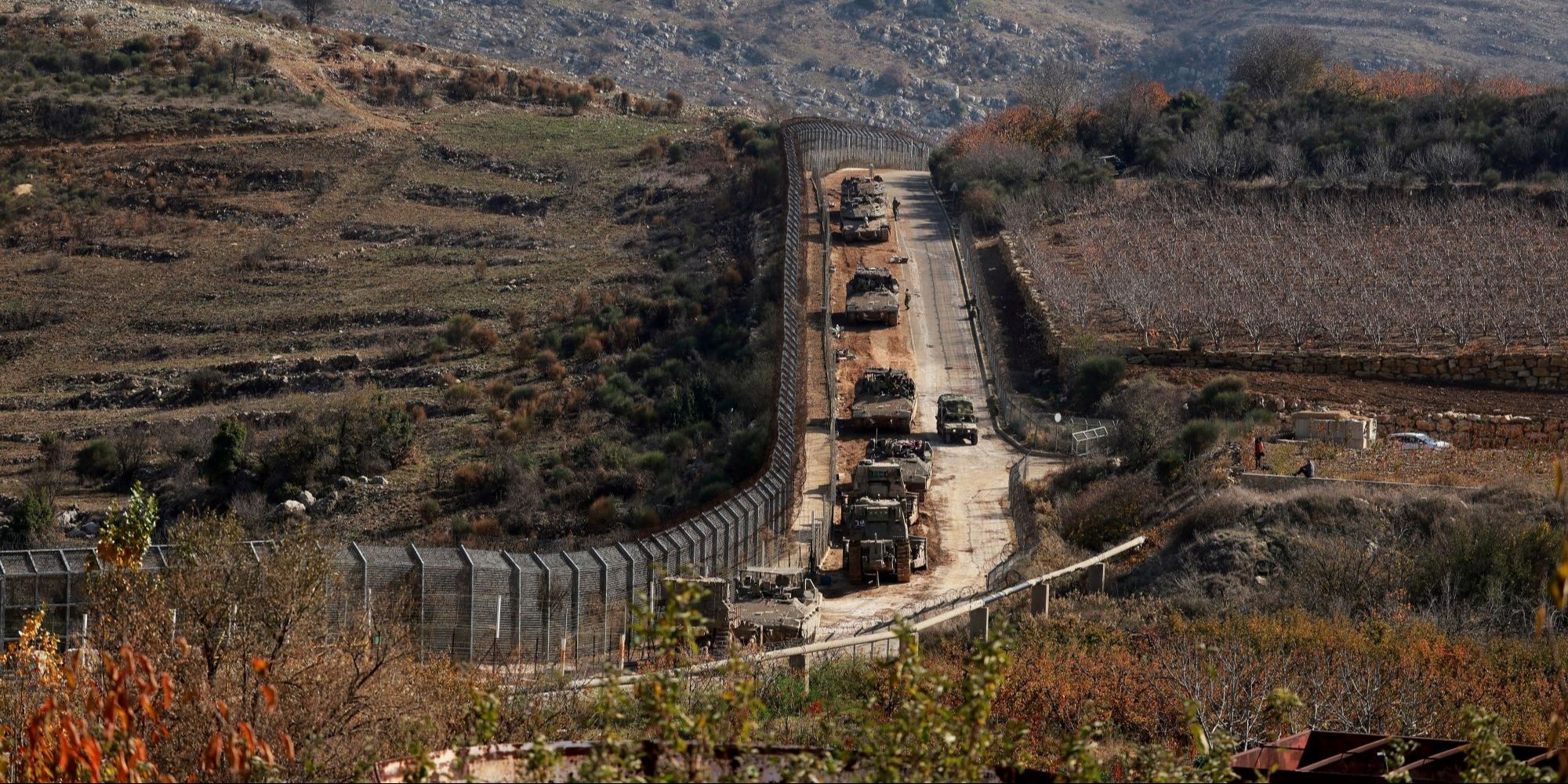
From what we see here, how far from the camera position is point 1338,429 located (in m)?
44.9

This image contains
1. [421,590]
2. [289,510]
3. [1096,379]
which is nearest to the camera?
[421,590]

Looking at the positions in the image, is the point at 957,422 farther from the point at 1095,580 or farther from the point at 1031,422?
the point at 1095,580

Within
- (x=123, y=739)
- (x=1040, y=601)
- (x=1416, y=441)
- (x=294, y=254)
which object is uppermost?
(x=123, y=739)

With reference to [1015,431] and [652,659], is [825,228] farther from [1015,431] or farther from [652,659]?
[652,659]

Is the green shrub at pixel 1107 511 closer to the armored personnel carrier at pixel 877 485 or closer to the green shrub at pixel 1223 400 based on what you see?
the armored personnel carrier at pixel 877 485

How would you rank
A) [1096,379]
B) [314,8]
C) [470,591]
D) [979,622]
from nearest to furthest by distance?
[470,591], [979,622], [1096,379], [314,8]

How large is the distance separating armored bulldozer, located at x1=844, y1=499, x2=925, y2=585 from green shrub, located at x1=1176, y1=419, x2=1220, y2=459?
7.36m

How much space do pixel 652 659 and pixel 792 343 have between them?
29.5 metres

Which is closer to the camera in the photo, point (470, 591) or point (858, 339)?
point (470, 591)

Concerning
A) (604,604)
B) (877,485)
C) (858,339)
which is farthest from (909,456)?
(858,339)

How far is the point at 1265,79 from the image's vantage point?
106 metres

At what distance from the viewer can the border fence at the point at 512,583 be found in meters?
26.2

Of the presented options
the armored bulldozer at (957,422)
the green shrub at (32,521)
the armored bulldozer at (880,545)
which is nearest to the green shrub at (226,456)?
the green shrub at (32,521)

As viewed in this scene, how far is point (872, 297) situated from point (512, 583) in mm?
34715
